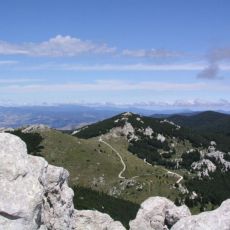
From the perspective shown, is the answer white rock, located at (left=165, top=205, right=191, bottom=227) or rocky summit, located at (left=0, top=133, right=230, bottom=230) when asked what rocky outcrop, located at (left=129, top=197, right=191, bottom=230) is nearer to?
white rock, located at (left=165, top=205, right=191, bottom=227)

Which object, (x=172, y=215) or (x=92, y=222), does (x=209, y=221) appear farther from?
(x=172, y=215)

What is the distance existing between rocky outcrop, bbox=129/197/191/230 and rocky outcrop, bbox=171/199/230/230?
29332 mm

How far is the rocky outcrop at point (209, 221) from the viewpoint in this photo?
29.6 meters

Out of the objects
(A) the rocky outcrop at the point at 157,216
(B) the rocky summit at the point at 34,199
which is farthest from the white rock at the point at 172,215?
(B) the rocky summit at the point at 34,199

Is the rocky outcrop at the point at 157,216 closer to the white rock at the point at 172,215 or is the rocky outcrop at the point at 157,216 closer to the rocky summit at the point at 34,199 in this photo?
the white rock at the point at 172,215

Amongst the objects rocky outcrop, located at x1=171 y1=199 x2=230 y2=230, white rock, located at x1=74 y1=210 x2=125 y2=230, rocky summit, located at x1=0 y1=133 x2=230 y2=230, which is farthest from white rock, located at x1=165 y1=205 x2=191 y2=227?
rocky outcrop, located at x1=171 y1=199 x2=230 y2=230

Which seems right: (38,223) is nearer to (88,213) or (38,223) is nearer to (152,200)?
(88,213)

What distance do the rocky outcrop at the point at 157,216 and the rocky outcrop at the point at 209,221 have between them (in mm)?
29332

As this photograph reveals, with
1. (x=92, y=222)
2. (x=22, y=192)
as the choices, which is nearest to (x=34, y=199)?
(x=22, y=192)

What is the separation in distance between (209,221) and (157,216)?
107ft

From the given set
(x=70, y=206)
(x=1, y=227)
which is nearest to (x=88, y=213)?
(x=70, y=206)

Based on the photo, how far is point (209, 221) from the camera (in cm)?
3009

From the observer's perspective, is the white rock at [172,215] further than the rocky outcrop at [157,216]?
Yes

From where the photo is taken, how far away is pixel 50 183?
41781 millimetres
